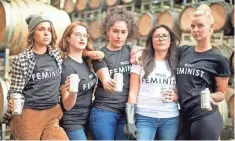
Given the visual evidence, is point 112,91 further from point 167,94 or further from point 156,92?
point 167,94

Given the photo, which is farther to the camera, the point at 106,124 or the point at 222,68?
the point at 106,124

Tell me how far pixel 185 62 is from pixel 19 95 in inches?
53.5

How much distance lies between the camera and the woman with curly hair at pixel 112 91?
3.21 meters

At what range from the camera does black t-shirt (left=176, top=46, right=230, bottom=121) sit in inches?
119

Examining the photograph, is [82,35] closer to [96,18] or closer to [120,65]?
[120,65]

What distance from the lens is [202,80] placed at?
3.05m

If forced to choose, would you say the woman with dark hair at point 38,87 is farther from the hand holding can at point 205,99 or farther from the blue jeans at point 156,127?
the hand holding can at point 205,99

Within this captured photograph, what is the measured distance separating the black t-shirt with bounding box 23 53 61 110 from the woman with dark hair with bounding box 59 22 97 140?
88 mm

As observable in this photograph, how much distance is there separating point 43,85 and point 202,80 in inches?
51.1

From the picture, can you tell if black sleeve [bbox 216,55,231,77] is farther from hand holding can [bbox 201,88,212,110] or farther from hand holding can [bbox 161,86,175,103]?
hand holding can [bbox 161,86,175,103]

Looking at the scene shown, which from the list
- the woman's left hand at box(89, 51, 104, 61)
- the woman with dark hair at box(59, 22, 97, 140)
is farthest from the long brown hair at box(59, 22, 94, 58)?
the woman's left hand at box(89, 51, 104, 61)

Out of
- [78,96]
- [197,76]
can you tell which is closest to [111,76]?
[78,96]

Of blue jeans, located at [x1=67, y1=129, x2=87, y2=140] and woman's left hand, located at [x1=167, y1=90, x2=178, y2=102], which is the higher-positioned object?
woman's left hand, located at [x1=167, y1=90, x2=178, y2=102]

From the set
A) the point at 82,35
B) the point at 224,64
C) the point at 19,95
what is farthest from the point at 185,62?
the point at 19,95
